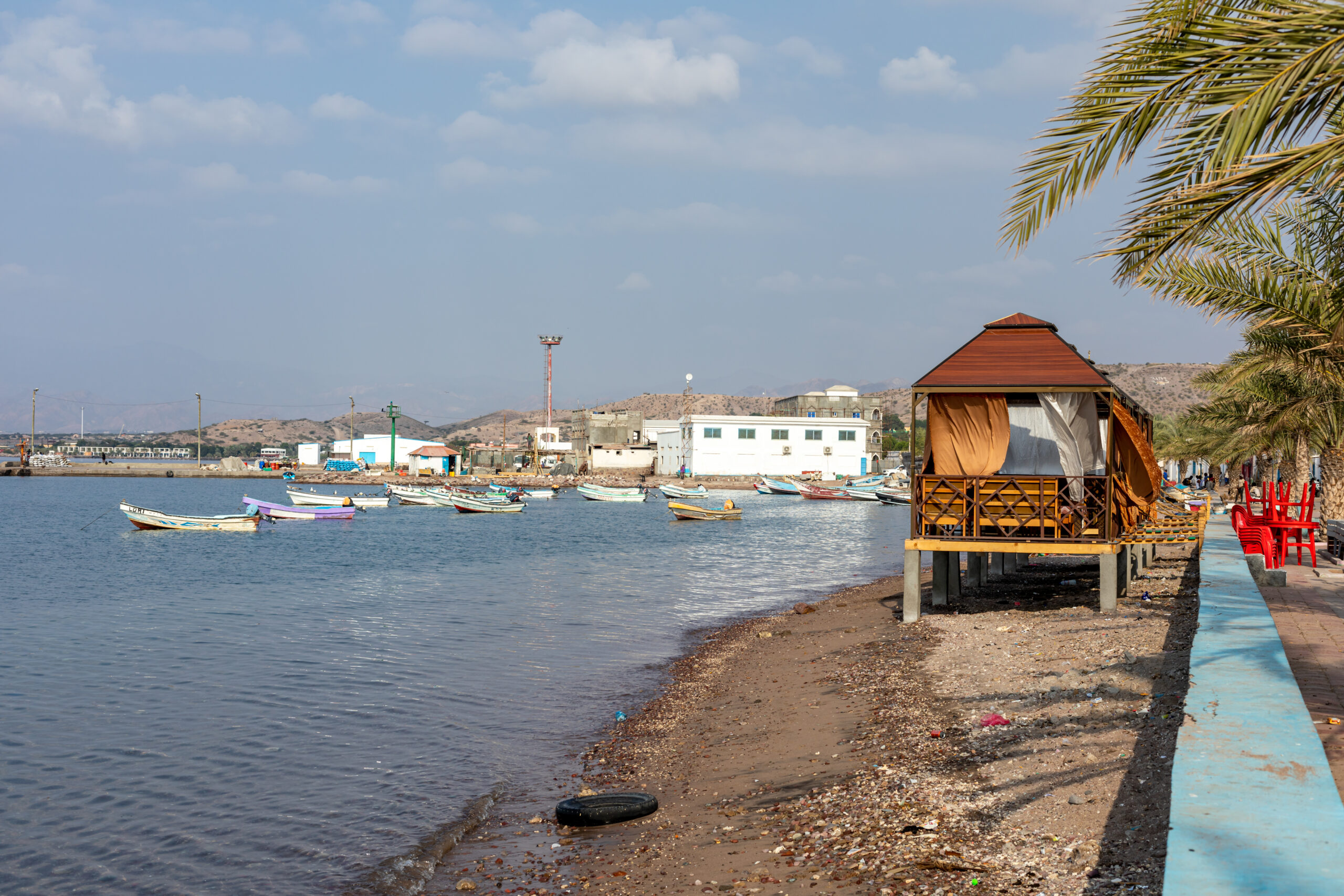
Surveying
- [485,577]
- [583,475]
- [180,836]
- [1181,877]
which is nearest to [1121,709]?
[1181,877]

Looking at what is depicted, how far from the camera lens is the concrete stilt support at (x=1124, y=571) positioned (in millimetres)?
17156

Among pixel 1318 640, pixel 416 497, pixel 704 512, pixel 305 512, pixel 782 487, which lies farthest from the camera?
pixel 782 487

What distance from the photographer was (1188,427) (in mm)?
56469

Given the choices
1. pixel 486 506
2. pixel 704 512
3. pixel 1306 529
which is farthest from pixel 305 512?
pixel 1306 529

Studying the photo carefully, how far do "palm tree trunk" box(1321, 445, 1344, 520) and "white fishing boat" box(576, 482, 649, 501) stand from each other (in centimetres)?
6332

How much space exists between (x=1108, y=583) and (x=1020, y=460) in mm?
2943

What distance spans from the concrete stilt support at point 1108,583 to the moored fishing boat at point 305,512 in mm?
58485

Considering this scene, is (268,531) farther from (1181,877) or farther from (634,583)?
(1181,877)

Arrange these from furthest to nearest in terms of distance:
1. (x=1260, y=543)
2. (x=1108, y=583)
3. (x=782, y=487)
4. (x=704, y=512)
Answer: (x=782, y=487), (x=704, y=512), (x=1260, y=543), (x=1108, y=583)

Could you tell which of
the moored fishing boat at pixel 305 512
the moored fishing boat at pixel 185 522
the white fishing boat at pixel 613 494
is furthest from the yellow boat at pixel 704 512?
the moored fishing boat at pixel 185 522

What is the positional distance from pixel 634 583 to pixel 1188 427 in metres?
39.4

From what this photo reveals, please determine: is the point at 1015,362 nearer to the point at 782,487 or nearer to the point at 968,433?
the point at 968,433

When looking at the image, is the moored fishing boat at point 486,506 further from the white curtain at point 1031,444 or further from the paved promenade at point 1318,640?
the paved promenade at point 1318,640

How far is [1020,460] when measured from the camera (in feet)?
58.6
